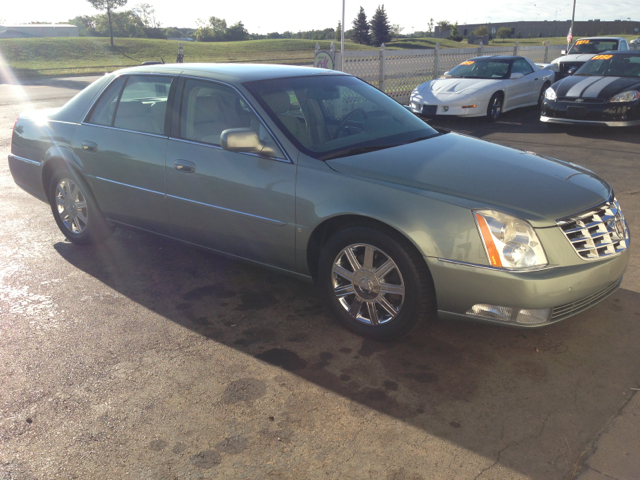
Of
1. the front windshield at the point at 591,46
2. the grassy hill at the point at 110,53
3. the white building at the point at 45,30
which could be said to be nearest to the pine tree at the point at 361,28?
the grassy hill at the point at 110,53

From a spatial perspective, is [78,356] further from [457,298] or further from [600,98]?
[600,98]

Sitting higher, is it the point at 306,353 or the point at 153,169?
the point at 153,169

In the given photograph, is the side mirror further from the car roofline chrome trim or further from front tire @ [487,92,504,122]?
front tire @ [487,92,504,122]

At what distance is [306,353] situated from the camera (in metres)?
3.35

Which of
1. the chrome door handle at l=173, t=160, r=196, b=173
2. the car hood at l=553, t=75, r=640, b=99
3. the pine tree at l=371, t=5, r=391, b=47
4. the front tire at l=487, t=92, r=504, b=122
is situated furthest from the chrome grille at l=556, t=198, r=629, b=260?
the pine tree at l=371, t=5, r=391, b=47

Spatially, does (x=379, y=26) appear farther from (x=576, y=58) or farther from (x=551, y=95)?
(x=551, y=95)

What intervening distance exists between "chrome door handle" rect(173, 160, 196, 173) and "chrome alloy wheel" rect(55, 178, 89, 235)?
4.36 feet

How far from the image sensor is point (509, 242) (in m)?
A: 2.96

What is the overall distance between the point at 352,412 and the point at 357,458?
1.11 feet

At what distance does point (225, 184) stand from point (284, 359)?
4.17ft

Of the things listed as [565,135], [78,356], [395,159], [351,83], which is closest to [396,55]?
[565,135]

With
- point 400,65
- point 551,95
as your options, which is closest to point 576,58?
point 400,65

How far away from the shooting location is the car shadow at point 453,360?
264cm

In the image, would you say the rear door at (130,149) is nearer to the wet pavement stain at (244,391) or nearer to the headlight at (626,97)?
the wet pavement stain at (244,391)
